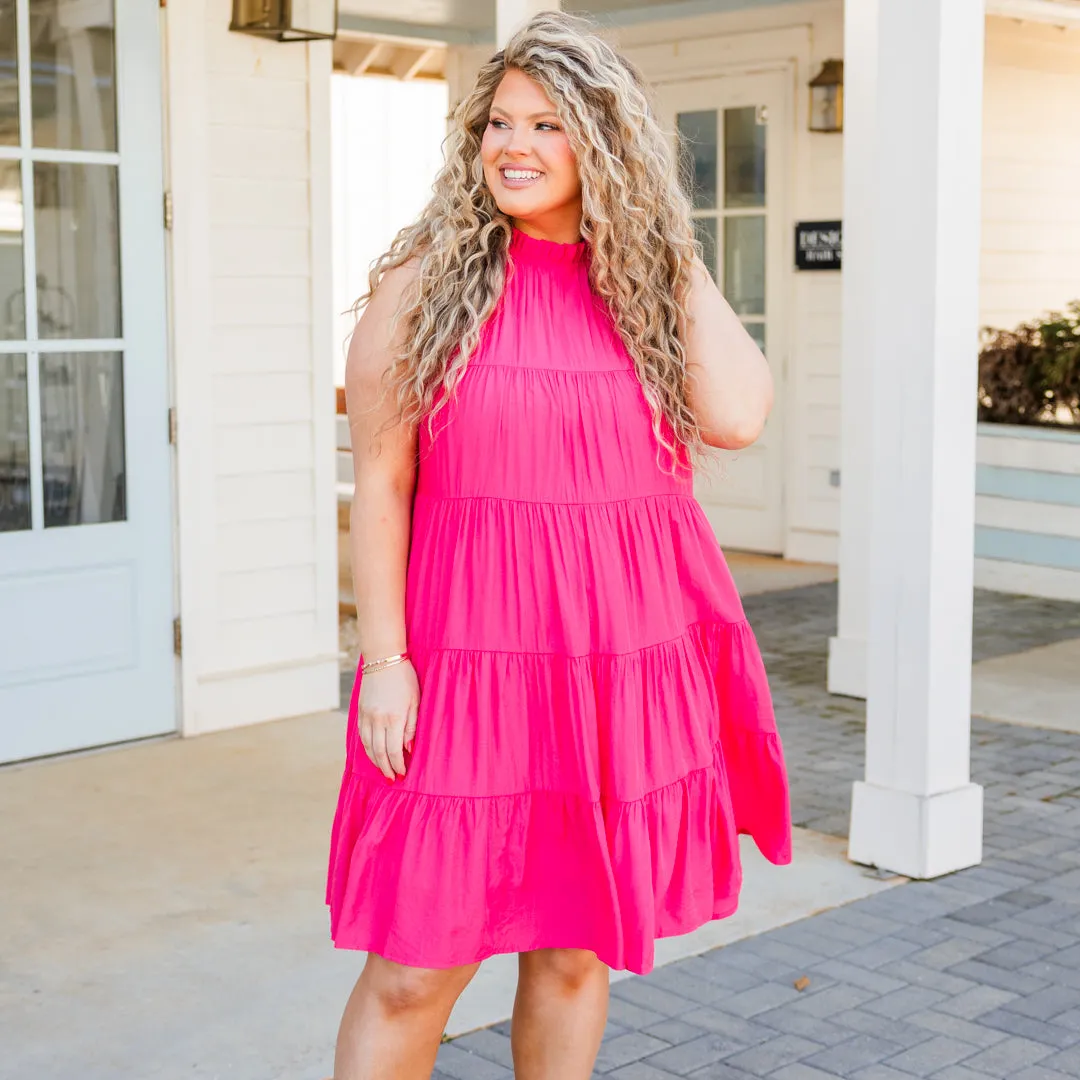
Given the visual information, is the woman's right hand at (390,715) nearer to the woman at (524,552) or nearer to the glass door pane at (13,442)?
the woman at (524,552)

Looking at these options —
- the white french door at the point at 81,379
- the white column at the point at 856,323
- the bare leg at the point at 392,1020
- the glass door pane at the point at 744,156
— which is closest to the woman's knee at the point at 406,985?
the bare leg at the point at 392,1020

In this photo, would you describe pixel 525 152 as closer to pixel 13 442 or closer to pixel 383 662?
pixel 383 662

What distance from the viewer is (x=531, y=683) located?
6.93 feet

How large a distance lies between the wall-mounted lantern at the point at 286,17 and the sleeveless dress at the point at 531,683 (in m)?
3.09

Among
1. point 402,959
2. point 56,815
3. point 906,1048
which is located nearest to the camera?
point 402,959

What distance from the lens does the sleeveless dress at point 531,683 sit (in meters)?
2.08

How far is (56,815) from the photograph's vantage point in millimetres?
4387

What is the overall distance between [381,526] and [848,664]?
387 centimetres

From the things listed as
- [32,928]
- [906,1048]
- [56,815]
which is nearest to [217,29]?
[56,815]

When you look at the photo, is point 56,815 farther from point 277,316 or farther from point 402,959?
point 402,959

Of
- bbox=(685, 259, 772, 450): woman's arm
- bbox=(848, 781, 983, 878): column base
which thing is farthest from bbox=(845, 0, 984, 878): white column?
bbox=(685, 259, 772, 450): woman's arm

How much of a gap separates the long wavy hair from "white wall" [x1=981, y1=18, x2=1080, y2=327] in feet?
23.5

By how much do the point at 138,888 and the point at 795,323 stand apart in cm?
558

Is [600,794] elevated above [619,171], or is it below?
below
